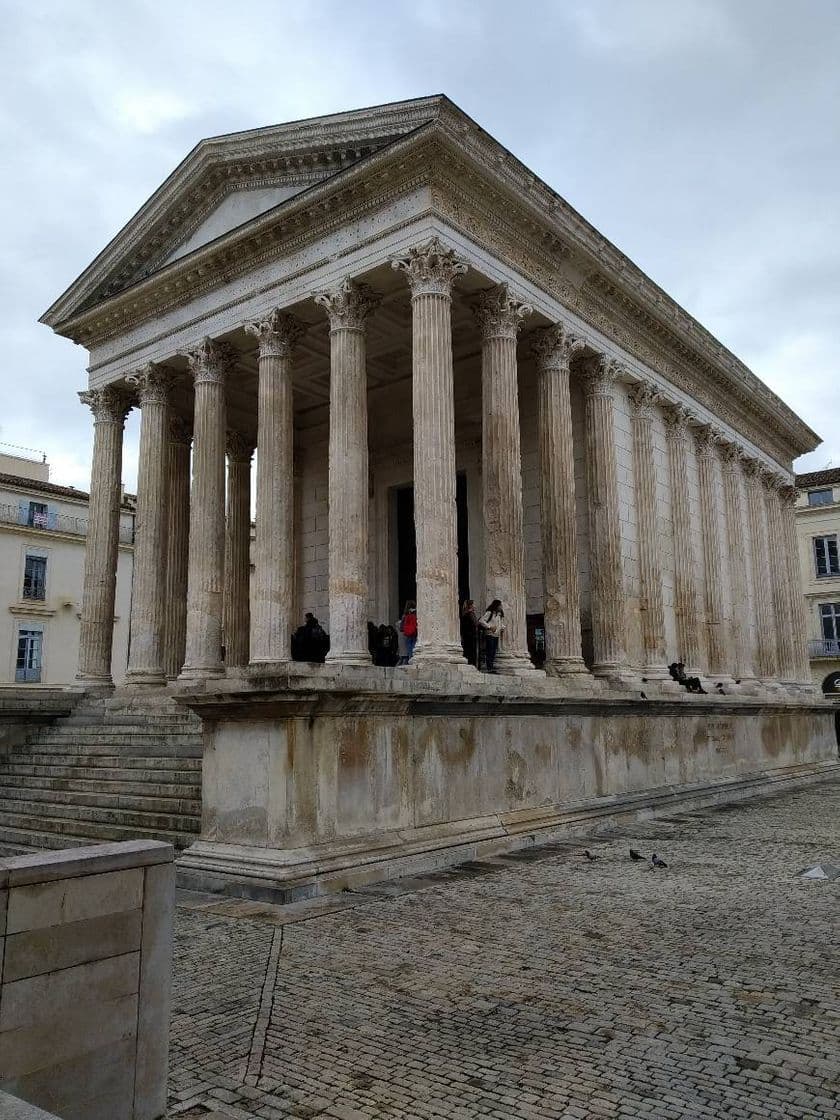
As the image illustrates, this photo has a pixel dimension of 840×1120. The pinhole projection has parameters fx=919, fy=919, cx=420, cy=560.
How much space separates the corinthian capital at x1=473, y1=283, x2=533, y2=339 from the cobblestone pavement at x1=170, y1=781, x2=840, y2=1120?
31.7 ft

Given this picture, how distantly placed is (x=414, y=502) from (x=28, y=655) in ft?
86.2

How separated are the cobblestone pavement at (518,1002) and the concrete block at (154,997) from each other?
2.38 feet

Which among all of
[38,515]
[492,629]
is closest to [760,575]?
[492,629]

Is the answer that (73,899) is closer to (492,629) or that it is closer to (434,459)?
(434,459)

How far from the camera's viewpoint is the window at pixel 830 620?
4272 centimetres

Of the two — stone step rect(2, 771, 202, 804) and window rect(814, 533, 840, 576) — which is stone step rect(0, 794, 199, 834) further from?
window rect(814, 533, 840, 576)

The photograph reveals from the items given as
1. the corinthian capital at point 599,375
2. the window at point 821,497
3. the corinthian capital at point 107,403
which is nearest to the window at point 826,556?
the window at point 821,497

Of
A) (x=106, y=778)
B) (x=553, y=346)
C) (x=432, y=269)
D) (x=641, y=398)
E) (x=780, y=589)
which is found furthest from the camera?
(x=780, y=589)

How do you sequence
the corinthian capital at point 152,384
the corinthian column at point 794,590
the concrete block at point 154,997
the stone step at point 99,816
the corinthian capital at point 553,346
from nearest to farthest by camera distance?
the concrete block at point 154,997
the stone step at point 99,816
the corinthian capital at point 553,346
the corinthian capital at point 152,384
the corinthian column at point 794,590

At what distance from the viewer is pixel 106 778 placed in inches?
522

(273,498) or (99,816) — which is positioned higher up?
(273,498)

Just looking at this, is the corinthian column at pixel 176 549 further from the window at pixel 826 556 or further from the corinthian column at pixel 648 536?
the window at pixel 826 556

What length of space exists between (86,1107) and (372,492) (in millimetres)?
20347

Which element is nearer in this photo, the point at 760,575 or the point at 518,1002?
the point at 518,1002
